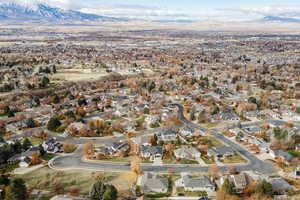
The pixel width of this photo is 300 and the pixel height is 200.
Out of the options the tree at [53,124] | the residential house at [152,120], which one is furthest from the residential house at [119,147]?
the tree at [53,124]

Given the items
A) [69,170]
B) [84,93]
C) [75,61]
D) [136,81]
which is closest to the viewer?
[69,170]

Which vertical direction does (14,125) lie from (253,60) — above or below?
below

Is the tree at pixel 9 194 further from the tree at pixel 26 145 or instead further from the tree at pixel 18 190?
the tree at pixel 26 145

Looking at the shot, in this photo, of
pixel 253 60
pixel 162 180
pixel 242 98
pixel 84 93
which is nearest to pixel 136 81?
pixel 84 93

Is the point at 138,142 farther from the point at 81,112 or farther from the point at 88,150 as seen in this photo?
the point at 81,112

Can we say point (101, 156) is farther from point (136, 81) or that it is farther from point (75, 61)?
point (75, 61)

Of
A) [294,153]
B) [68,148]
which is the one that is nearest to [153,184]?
[68,148]
